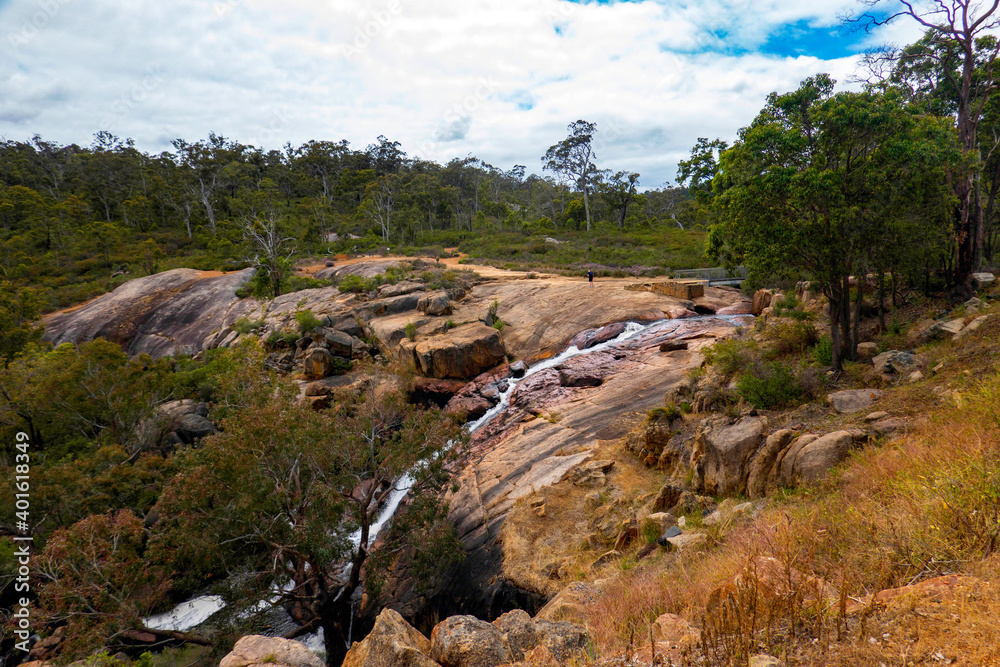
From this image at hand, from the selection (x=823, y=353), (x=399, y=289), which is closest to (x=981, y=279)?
(x=823, y=353)

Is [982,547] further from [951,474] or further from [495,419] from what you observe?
[495,419]

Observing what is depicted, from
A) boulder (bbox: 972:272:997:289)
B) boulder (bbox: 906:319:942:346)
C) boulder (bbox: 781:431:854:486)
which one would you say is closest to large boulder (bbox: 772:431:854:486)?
boulder (bbox: 781:431:854:486)

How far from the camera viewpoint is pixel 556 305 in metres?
25.1

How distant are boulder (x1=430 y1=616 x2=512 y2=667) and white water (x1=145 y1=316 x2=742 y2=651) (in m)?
6.63

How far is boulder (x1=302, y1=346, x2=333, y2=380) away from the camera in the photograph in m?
23.2

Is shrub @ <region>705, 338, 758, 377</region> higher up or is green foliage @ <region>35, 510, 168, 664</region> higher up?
shrub @ <region>705, 338, 758, 377</region>

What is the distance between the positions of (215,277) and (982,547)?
144 ft

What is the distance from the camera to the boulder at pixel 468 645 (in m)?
4.41

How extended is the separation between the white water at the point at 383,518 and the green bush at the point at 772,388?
28.3ft

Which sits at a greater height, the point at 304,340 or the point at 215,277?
the point at 215,277

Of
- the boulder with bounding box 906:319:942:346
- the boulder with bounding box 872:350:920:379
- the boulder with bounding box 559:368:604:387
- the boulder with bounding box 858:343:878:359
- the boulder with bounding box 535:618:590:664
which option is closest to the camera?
the boulder with bounding box 535:618:590:664

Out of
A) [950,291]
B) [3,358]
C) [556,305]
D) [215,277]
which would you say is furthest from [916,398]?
[215,277]

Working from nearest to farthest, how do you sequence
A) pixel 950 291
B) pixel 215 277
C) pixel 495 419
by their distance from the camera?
1. pixel 950 291
2. pixel 495 419
3. pixel 215 277

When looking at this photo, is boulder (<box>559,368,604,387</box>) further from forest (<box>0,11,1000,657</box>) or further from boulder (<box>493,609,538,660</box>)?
boulder (<box>493,609,538,660</box>)
